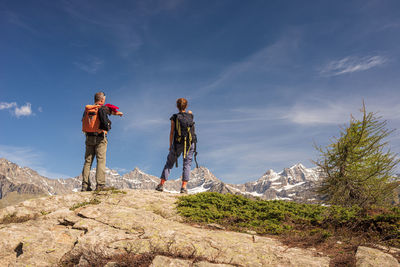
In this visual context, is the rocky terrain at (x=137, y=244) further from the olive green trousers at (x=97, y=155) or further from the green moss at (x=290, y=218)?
the olive green trousers at (x=97, y=155)

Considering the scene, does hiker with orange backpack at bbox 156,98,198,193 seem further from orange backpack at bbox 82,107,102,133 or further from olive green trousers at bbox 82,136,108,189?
orange backpack at bbox 82,107,102,133

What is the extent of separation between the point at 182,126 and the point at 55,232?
236 inches

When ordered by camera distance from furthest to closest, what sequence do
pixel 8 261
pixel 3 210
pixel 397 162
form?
pixel 397 162 < pixel 3 210 < pixel 8 261

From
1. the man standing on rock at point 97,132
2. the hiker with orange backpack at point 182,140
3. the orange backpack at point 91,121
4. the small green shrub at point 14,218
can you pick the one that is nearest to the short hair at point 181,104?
the hiker with orange backpack at point 182,140

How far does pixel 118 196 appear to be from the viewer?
10.5m

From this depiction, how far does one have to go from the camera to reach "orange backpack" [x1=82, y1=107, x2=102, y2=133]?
36.4 feet

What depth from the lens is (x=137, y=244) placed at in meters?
5.68

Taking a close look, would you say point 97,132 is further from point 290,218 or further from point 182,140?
point 290,218

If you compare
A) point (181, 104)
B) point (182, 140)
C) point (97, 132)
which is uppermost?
point (181, 104)

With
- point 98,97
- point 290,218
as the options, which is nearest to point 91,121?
point 98,97

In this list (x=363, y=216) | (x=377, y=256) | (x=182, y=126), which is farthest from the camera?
(x=182, y=126)

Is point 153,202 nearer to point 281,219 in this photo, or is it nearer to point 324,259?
point 281,219

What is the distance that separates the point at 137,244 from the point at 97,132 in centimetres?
673

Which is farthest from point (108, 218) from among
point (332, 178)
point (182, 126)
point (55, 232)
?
point (332, 178)
